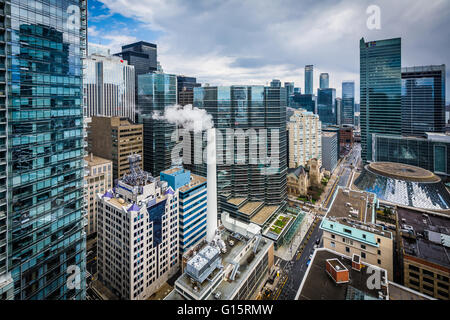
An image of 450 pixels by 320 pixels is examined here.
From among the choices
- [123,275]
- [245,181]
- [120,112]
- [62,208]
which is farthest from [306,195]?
[120,112]

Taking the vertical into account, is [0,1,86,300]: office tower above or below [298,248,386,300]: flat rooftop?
above

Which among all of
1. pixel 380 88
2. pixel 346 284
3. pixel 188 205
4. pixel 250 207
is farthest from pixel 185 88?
pixel 346 284

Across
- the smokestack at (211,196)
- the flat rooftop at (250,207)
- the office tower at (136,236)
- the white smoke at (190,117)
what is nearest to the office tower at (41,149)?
the office tower at (136,236)

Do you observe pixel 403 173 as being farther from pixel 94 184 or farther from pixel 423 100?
pixel 94 184

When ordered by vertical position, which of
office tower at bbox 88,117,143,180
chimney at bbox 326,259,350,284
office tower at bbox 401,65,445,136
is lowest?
chimney at bbox 326,259,350,284

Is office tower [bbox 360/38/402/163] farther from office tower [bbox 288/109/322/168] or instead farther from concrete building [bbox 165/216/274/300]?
concrete building [bbox 165/216/274/300]

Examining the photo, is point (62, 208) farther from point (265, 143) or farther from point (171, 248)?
point (265, 143)

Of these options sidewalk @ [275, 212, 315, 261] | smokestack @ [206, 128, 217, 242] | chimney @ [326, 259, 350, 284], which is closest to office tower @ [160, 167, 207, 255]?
smokestack @ [206, 128, 217, 242]
